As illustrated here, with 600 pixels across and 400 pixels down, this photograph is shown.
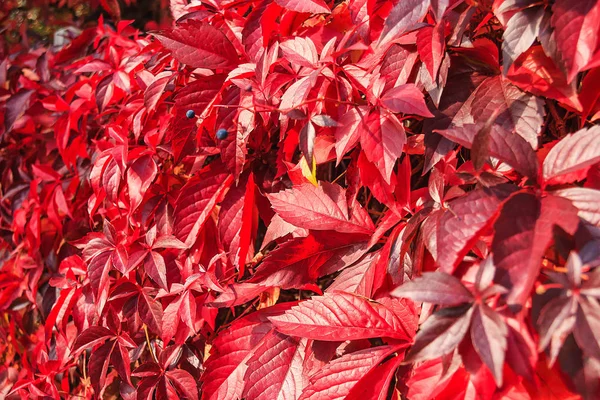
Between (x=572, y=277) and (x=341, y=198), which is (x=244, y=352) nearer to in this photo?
(x=341, y=198)

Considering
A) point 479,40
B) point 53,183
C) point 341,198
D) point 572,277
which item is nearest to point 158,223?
point 341,198

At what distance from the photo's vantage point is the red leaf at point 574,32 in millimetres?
688

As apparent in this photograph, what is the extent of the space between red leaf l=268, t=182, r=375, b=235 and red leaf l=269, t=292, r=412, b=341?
4.9 inches

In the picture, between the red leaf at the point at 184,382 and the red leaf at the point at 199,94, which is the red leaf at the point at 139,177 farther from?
the red leaf at the point at 184,382

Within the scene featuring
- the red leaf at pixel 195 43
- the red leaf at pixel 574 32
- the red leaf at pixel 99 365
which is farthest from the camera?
the red leaf at pixel 99 365

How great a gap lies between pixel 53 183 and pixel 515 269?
1.40 meters

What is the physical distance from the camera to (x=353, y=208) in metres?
0.94

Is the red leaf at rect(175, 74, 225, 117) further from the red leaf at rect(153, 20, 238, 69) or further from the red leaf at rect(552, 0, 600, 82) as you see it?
the red leaf at rect(552, 0, 600, 82)

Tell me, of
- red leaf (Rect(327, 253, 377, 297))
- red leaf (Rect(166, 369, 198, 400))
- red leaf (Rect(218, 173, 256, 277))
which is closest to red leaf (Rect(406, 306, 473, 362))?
red leaf (Rect(327, 253, 377, 297))

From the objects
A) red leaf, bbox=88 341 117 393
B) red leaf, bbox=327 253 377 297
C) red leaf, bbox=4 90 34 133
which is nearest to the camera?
red leaf, bbox=327 253 377 297

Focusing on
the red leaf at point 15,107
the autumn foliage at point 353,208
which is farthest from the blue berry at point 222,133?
the red leaf at point 15,107

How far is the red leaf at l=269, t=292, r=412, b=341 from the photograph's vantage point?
80 centimetres

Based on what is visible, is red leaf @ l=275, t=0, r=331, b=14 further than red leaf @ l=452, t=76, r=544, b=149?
Yes

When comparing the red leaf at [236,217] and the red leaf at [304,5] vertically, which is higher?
the red leaf at [304,5]
